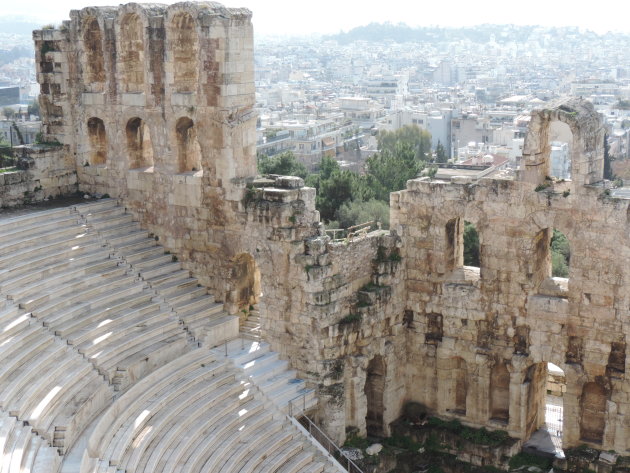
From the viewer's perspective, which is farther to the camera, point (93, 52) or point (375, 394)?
point (93, 52)

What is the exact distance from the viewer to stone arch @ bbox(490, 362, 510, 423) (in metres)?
26.5

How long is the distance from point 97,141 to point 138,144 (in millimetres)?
1581

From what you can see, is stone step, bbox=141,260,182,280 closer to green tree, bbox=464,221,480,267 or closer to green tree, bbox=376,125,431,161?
green tree, bbox=464,221,480,267

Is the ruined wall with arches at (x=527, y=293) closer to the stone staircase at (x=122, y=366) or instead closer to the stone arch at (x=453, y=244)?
the stone arch at (x=453, y=244)

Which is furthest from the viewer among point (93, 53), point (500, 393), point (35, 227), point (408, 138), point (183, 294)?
point (408, 138)

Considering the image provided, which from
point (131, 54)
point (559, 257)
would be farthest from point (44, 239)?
point (559, 257)

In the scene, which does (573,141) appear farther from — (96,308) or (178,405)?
(96,308)

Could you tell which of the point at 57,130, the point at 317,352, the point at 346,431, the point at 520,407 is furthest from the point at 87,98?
the point at 520,407

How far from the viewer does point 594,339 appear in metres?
24.5

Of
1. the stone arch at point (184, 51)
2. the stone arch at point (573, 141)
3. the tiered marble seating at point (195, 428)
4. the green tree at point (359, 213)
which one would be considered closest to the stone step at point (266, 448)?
the tiered marble seating at point (195, 428)

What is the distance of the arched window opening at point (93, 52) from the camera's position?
90.8 feet

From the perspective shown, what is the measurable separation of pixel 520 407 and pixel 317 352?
5910mm

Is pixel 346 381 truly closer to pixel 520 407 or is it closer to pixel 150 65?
pixel 520 407

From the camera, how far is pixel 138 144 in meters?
28.0
